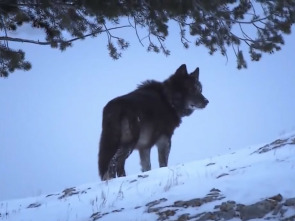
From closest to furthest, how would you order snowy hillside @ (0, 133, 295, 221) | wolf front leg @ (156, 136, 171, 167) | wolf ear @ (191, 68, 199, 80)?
snowy hillside @ (0, 133, 295, 221) → wolf front leg @ (156, 136, 171, 167) → wolf ear @ (191, 68, 199, 80)

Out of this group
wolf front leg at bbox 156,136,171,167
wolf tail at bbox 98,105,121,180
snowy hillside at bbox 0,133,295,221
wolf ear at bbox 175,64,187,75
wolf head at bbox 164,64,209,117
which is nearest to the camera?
snowy hillside at bbox 0,133,295,221

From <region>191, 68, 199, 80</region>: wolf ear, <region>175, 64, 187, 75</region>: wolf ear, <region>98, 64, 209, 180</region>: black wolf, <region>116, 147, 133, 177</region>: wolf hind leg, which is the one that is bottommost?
<region>116, 147, 133, 177</region>: wolf hind leg

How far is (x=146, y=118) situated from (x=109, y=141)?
3.82 ft

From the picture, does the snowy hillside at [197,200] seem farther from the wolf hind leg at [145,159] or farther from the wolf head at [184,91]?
the wolf head at [184,91]

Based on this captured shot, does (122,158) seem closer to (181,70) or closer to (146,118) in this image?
(146,118)

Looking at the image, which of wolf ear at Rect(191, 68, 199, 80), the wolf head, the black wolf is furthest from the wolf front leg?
wolf ear at Rect(191, 68, 199, 80)

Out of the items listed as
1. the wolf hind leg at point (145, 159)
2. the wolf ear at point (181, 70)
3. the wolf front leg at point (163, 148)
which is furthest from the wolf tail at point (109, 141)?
the wolf ear at point (181, 70)

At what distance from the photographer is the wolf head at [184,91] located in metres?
10.6

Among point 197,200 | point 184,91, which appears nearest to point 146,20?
point 197,200

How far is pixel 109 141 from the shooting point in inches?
331

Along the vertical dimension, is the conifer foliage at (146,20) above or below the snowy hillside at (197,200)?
above

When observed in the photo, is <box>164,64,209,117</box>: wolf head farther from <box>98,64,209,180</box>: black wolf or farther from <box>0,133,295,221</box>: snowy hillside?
<box>0,133,295,221</box>: snowy hillside

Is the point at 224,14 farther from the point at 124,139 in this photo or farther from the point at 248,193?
the point at 124,139

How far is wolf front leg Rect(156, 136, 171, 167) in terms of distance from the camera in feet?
32.4
